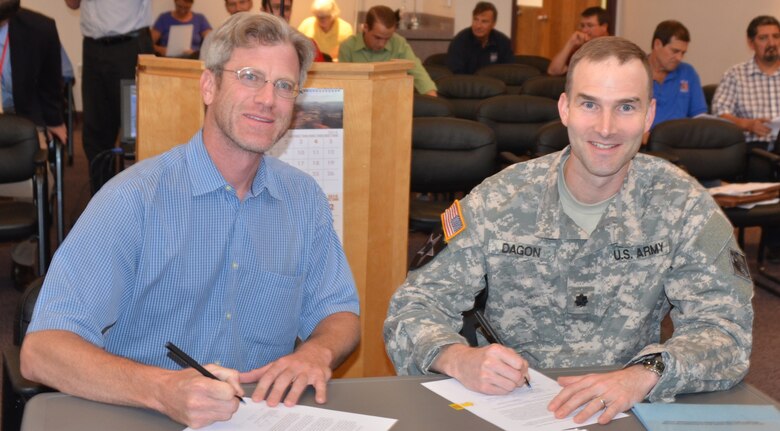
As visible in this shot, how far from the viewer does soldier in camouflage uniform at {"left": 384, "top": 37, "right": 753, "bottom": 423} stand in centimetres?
207

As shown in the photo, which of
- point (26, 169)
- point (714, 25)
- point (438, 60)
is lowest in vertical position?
point (26, 169)

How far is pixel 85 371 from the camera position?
1682 mm

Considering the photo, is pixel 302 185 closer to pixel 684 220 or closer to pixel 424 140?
pixel 684 220

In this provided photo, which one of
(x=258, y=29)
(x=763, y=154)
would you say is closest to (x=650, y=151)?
(x=763, y=154)

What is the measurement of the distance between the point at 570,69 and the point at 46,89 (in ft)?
A: 13.9

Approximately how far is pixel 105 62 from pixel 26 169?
5.27 feet

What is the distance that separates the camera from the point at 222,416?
154 cm

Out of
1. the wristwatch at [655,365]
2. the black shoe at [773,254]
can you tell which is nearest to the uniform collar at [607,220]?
the wristwatch at [655,365]

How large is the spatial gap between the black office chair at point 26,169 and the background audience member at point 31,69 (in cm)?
72

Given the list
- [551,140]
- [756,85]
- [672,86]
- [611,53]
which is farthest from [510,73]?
[611,53]

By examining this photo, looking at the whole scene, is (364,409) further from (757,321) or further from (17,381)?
(757,321)

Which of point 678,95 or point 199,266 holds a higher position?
point 678,95

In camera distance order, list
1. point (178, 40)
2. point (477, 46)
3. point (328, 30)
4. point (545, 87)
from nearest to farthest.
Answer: point (178, 40) < point (545, 87) < point (328, 30) < point (477, 46)

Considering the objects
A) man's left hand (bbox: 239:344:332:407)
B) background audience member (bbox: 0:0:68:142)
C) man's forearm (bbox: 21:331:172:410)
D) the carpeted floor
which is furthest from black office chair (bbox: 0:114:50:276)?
man's left hand (bbox: 239:344:332:407)
